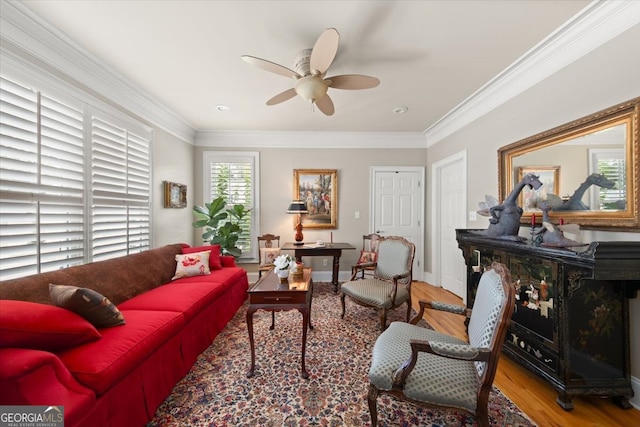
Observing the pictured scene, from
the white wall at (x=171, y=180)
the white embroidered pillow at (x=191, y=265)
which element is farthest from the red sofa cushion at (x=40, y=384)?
the white wall at (x=171, y=180)

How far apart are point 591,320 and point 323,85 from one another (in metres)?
2.65

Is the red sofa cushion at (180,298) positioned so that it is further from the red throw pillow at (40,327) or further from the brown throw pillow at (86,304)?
the red throw pillow at (40,327)

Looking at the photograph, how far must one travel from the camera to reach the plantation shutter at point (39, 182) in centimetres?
176

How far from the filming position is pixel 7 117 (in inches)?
69.6

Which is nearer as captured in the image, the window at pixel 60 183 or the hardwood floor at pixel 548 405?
the hardwood floor at pixel 548 405

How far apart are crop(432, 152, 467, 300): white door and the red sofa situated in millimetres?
3469

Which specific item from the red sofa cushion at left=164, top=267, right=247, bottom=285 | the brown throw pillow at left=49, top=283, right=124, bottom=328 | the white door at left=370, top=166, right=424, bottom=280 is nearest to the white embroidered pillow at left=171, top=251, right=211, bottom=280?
the red sofa cushion at left=164, top=267, right=247, bottom=285

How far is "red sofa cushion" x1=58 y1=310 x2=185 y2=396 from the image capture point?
4.20ft

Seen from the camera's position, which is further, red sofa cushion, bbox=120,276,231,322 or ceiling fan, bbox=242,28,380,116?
red sofa cushion, bbox=120,276,231,322

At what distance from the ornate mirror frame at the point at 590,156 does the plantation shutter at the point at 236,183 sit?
3.94 m

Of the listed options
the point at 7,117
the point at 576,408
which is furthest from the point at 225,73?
the point at 576,408

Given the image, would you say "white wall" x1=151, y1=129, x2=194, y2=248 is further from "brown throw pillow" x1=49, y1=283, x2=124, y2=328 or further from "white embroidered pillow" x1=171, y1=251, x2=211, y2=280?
"brown throw pillow" x1=49, y1=283, x2=124, y2=328

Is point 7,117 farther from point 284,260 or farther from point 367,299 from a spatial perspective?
point 367,299

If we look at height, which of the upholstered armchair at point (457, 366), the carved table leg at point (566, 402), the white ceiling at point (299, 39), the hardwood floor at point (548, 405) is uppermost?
the white ceiling at point (299, 39)
